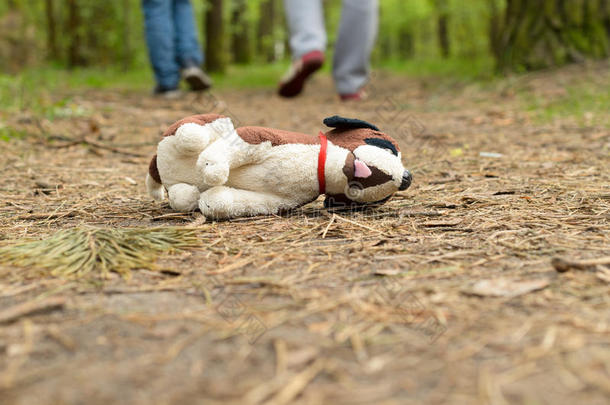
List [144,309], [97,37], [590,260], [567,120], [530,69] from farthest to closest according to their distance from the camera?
[97,37], [530,69], [567,120], [590,260], [144,309]

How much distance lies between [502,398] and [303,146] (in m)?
1.04

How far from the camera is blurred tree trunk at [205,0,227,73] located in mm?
9453

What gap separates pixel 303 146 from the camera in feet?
5.42

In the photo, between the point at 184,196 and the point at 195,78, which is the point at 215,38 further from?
the point at 184,196

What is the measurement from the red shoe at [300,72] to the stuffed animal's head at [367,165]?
3.06 m

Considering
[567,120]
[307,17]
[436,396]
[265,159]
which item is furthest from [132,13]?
[436,396]

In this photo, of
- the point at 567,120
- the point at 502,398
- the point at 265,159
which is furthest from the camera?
the point at 567,120

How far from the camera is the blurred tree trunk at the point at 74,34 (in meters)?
10.2

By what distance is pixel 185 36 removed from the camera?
5.47 meters

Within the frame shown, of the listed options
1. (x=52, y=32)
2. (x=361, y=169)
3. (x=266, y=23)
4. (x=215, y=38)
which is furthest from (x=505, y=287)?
(x=266, y=23)

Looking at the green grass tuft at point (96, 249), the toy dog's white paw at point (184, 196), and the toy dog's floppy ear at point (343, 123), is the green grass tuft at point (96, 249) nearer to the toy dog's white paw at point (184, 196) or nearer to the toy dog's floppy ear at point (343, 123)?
the toy dog's white paw at point (184, 196)

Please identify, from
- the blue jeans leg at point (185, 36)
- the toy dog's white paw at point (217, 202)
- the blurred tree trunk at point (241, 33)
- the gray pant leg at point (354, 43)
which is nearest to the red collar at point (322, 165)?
the toy dog's white paw at point (217, 202)

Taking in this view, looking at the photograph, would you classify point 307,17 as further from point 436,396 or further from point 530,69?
point 436,396

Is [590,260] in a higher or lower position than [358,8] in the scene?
lower
